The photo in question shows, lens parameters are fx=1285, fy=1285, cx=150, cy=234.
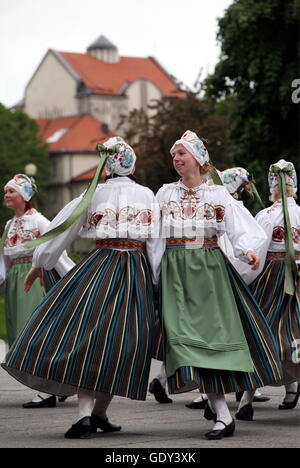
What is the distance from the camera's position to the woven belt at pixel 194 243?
788 cm

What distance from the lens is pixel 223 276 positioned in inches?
307

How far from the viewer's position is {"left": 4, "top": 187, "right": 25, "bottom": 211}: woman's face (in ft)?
33.5

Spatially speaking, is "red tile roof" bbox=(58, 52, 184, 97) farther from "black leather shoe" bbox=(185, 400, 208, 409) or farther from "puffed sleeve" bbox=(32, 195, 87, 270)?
"puffed sleeve" bbox=(32, 195, 87, 270)

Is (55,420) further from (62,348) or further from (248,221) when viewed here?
(248,221)

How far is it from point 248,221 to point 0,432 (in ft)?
6.54

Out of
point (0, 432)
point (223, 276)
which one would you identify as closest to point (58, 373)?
point (0, 432)

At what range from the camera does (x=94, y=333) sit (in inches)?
294

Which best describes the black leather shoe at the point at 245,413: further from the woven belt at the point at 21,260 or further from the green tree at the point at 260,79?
the green tree at the point at 260,79

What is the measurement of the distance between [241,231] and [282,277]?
4.76 ft

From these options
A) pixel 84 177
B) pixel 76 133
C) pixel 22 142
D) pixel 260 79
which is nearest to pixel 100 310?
pixel 260 79

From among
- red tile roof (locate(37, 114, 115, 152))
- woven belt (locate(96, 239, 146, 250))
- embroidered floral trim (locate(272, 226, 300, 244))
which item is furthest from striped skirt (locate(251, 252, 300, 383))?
red tile roof (locate(37, 114, 115, 152))

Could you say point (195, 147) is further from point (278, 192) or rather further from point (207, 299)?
point (278, 192)

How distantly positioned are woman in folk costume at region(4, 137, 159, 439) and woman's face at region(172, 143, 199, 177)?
28 centimetres
